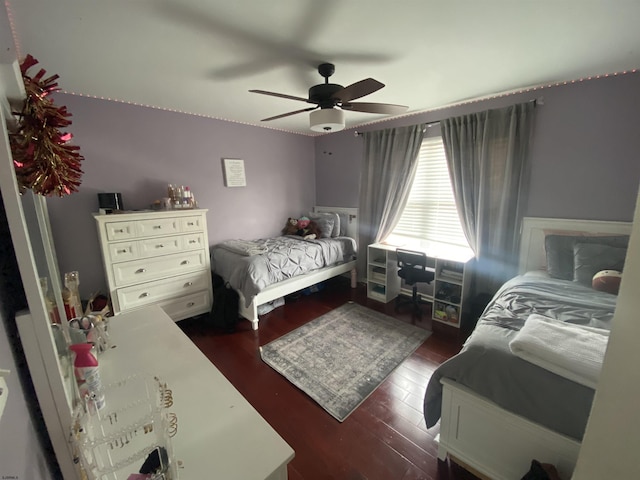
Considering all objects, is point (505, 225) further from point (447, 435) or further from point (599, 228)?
point (447, 435)

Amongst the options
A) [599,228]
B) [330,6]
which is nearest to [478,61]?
[330,6]

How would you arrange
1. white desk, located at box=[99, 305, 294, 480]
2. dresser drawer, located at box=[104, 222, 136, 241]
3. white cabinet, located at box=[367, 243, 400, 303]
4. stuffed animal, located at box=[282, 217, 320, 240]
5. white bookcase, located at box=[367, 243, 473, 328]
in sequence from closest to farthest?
white desk, located at box=[99, 305, 294, 480] → dresser drawer, located at box=[104, 222, 136, 241] → white bookcase, located at box=[367, 243, 473, 328] → white cabinet, located at box=[367, 243, 400, 303] → stuffed animal, located at box=[282, 217, 320, 240]

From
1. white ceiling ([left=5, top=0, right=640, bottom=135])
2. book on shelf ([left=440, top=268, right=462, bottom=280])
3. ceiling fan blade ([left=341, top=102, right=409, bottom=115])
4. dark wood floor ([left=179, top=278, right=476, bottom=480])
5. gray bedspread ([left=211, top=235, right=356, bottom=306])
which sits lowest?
dark wood floor ([left=179, top=278, right=476, bottom=480])

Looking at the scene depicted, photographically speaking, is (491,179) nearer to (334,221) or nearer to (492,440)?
(334,221)

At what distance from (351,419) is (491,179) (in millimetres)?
2630

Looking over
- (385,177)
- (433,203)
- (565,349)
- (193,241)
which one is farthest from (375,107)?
(193,241)

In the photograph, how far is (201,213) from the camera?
284 centimetres

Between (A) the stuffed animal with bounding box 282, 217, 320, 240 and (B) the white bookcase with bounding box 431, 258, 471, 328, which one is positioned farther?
(A) the stuffed animal with bounding box 282, 217, 320, 240

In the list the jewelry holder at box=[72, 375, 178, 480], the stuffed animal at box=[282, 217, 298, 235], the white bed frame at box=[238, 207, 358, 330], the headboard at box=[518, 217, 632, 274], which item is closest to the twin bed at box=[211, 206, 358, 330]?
the white bed frame at box=[238, 207, 358, 330]

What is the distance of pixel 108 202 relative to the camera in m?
2.44

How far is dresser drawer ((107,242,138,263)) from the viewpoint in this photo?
235 cm

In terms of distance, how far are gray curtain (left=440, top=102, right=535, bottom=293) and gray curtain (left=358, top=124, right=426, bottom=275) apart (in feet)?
1.49

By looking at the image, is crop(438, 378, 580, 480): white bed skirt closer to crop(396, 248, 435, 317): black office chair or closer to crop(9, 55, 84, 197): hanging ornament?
crop(396, 248, 435, 317): black office chair

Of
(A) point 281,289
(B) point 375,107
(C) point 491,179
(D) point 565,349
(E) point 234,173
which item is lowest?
(A) point 281,289
